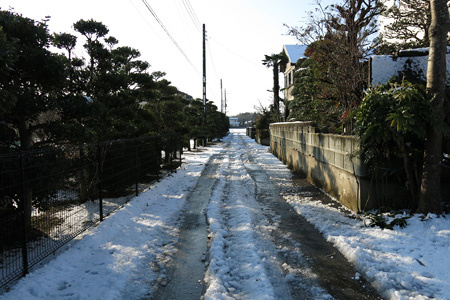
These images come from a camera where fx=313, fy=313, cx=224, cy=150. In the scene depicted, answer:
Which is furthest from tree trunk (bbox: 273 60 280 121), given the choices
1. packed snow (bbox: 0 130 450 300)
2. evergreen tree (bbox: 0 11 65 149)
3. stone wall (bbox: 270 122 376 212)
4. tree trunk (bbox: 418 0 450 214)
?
evergreen tree (bbox: 0 11 65 149)

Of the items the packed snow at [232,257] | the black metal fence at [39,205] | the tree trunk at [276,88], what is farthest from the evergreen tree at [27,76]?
the tree trunk at [276,88]

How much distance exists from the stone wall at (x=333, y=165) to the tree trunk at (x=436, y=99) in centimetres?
99

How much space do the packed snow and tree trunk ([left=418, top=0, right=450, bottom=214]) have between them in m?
0.35

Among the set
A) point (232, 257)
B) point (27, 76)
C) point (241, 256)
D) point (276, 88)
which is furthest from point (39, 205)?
point (276, 88)

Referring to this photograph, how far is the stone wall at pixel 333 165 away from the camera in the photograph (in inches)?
230

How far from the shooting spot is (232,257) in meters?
4.18

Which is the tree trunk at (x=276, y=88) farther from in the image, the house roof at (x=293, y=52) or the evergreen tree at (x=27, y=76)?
the evergreen tree at (x=27, y=76)

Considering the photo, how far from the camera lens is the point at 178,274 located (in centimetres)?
384

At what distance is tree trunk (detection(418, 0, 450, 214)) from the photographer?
492 centimetres

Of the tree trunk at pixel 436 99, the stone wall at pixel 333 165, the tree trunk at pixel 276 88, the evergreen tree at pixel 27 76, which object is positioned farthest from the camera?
the tree trunk at pixel 276 88

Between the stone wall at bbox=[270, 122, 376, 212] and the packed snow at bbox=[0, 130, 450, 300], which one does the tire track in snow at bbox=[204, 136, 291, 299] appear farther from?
the stone wall at bbox=[270, 122, 376, 212]

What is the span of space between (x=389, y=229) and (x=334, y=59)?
5738 mm

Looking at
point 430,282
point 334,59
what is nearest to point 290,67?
point 334,59

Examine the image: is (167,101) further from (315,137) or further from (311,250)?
(311,250)
